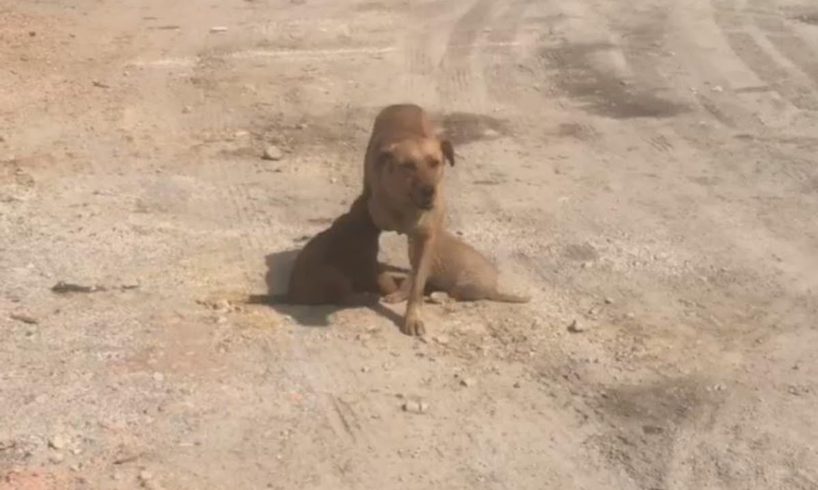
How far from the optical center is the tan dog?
6.89 metres

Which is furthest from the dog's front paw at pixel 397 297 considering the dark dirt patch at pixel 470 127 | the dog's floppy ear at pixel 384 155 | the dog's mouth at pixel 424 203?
the dark dirt patch at pixel 470 127

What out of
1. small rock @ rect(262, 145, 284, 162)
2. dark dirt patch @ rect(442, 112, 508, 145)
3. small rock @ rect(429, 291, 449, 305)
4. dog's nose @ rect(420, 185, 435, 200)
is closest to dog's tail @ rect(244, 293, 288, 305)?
small rock @ rect(429, 291, 449, 305)

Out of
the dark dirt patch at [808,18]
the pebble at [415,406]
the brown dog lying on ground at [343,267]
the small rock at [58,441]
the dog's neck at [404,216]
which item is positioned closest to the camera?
the small rock at [58,441]

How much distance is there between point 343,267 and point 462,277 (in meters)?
0.62

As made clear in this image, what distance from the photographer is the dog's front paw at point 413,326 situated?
6902 millimetres

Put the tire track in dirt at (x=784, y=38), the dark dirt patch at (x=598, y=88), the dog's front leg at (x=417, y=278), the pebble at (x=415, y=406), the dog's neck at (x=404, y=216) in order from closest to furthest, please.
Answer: the pebble at (x=415, y=406) → the dog's front leg at (x=417, y=278) → the dog's neck at (x=404, y=216) → the dark dirt patch at (x=598, y=88) → the tire track in dirt at (x=784, y=38)

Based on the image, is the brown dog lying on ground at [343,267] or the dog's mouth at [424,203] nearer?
the dog's mouth at [424,203]

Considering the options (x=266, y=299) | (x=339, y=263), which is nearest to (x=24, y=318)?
(x=266, y=299)

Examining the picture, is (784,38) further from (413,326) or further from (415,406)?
(415,406)

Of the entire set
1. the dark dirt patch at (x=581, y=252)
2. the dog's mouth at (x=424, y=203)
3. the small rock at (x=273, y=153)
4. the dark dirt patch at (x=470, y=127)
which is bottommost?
the dark dirt patch at (x=470, y=127)

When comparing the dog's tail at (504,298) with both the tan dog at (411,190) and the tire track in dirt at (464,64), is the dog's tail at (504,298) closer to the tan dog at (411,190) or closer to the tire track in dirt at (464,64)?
the tan dog at (411,190)

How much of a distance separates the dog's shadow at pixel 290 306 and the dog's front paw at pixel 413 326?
103 millimetres

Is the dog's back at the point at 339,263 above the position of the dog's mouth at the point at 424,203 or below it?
below

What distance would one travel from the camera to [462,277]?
7312mm
